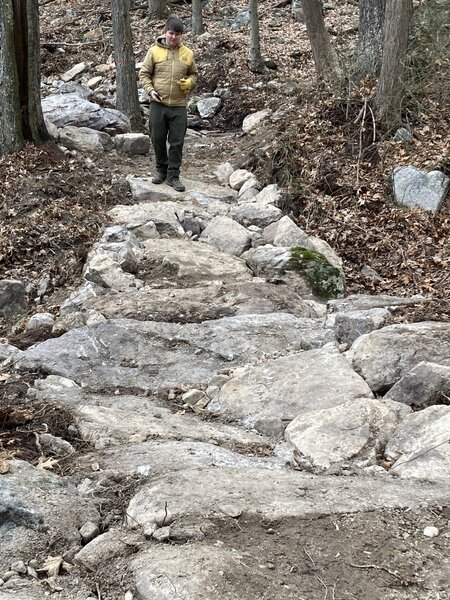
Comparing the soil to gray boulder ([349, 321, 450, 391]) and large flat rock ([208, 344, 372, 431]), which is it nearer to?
gray boulder ([349, 321, 450, 391])

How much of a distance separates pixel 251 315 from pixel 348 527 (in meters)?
3.04

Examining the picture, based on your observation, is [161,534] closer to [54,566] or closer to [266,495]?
[54,566]

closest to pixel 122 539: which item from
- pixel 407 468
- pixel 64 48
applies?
pixel 407 468

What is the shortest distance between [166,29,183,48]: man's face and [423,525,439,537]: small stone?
6.82m

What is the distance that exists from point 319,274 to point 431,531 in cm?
421

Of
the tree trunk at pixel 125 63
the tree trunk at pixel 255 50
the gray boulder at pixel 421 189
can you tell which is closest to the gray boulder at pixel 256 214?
the gray boulder at pixel 421 189

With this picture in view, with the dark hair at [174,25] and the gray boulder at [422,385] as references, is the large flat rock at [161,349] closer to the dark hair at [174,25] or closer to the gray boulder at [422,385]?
the gray boulder at [422,385]

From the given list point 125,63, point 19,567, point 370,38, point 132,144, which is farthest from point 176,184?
point 19,567

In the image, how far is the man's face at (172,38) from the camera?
8.01 meters

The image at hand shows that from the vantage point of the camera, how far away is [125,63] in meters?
12.2

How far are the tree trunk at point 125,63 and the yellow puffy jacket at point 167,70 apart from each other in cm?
408

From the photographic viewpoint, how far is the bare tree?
30.1 ft

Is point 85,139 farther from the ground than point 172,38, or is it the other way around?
point 172,38

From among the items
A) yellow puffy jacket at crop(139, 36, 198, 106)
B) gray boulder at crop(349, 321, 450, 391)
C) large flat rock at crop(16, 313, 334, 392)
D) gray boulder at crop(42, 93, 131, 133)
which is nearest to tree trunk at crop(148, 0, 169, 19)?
gray boulder at crop(42, 93, 131, 133)
